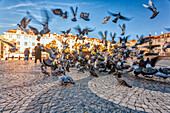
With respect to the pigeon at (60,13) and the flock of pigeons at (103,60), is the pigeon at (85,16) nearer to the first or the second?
the flock of pigeons at (103,60)

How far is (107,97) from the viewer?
337 centimetres

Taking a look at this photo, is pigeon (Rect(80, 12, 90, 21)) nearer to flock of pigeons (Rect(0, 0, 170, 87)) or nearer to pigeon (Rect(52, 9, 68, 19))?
flock of pigeons (Rect(0, 0, 170, 87))

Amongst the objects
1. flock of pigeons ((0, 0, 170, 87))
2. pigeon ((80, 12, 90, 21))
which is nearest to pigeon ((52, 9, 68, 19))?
flock of pigeons ((0, 0, 170, 87))

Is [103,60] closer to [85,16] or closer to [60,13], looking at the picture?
[85,16]

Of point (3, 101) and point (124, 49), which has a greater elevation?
point (124, 49)

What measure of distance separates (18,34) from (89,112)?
2422 inches

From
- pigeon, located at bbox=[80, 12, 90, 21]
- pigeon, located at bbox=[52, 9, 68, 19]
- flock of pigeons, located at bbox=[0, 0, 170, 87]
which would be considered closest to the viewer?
flock of pigeons, located at bbox=[0, 0, 170, 87]

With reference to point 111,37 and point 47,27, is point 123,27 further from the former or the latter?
point 47,27

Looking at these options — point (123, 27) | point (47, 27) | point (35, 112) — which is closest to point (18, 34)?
point (47, 27)

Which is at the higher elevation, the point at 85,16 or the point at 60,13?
the point at 60,13

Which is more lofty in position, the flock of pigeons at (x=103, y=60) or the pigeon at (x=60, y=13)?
the pigeon at (x=60, y=13)

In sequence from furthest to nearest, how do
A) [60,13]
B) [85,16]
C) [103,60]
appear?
[85,16], [60,13], [103,60]

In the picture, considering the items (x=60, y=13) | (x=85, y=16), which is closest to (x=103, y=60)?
→ (x=85, y=16)

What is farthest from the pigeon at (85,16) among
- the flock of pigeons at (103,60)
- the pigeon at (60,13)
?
the pigeon at (60,13)
